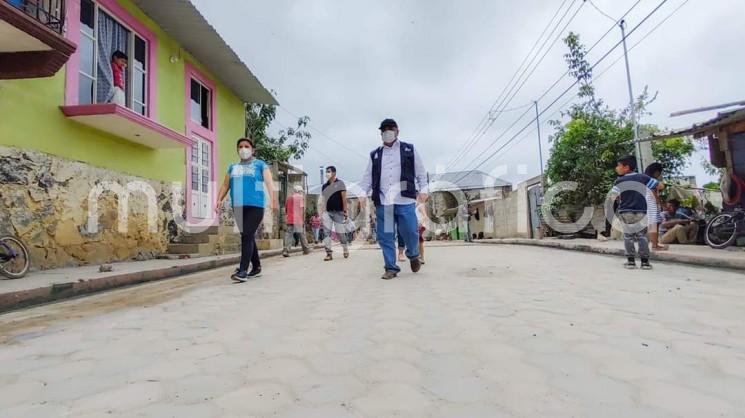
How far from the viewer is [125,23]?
25.5ft

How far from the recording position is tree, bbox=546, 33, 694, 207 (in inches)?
506

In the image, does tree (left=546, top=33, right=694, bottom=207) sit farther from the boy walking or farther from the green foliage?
the boy walking

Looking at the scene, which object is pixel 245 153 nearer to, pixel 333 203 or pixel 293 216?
pixel 333 203

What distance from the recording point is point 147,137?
25.1ft

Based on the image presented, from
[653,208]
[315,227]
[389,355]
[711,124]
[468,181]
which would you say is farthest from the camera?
[468,181]

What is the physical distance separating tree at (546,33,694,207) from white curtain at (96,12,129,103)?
12.1 meters

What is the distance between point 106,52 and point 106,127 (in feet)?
5.02

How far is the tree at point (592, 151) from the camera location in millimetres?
12859

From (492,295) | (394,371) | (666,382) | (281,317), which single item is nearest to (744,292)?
(492,295)

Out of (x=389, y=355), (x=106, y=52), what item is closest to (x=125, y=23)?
(x=106, y=52)

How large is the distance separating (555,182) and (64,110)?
13062 mm

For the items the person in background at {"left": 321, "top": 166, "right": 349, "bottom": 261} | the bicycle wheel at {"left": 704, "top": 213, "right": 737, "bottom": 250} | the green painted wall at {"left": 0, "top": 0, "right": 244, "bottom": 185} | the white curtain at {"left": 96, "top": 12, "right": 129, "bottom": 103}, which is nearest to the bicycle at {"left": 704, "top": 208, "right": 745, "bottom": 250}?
the bicycle wheel at {"left": 704, "top": 213, "right": 737, "bottom": 250}

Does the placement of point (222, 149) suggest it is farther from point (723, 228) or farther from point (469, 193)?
point (469, 193)

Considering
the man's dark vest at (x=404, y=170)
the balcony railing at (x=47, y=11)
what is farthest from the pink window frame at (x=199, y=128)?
the man's dark vest at (x=404, y=170)
